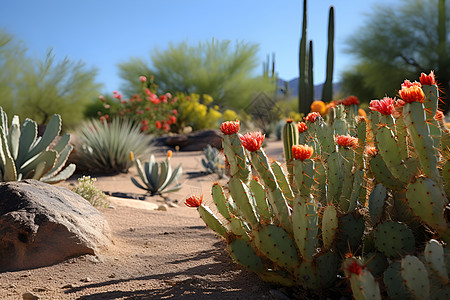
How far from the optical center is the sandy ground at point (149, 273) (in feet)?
8.91

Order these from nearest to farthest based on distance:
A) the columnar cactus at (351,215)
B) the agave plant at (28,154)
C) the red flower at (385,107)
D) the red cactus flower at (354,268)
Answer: the red cactus flower at (354,268) → the columnar cactus at (351,215) → the red flower at (385,107) → the agave plant at (28,154)

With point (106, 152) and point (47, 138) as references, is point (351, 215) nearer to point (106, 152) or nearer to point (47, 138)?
point (47, 138)

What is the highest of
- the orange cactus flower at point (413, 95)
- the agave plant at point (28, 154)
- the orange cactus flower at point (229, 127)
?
the orange cactus flower at point (413, 95)

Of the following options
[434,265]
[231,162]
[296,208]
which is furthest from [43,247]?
[434,265]

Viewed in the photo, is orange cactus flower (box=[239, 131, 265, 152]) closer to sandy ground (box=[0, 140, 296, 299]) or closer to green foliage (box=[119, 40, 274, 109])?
sandy ground (box=[0, 140, 296, 299])

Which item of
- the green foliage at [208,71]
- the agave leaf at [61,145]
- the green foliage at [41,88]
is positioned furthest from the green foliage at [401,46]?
the agave leaf at [61,145]

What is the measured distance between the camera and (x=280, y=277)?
269 cm

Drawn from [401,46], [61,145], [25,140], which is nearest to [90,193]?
[61,145]

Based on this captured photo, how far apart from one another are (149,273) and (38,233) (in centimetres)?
93

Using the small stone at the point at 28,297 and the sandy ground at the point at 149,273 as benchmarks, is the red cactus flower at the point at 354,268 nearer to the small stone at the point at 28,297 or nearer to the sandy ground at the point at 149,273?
the sandy ground at the point at 149,273

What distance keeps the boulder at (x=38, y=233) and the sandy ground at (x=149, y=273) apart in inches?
3.6

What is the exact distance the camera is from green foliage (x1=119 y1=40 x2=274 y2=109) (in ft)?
88.1

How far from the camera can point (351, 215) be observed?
2664mm

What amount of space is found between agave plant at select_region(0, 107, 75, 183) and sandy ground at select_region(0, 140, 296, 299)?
1156 millimetres
